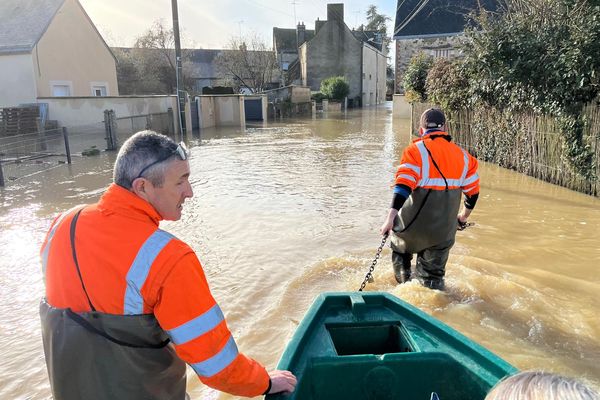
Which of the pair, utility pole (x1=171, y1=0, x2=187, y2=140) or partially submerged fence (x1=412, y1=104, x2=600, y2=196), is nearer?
partially submerged fence (x1=412, y1=104, x2=600, y2=196)

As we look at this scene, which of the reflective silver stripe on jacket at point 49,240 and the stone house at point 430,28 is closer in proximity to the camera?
the reflective silver stripe on jacket at point 49,240

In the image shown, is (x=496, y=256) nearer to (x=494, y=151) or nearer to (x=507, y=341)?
(x=507, y=341)

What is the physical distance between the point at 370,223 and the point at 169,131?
17293mm

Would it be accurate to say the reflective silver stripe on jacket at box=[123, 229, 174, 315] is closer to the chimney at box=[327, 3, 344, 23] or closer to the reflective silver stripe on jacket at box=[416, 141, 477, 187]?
the reflective silver stripe on jacket at box=[416, 141, 477, 187]

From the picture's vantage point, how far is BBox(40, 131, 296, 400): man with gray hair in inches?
69.7

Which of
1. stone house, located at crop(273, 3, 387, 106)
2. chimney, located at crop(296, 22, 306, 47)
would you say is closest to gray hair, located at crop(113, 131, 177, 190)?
stone house, located at crop(273, 3, 387, 106)

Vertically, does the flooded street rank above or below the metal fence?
below

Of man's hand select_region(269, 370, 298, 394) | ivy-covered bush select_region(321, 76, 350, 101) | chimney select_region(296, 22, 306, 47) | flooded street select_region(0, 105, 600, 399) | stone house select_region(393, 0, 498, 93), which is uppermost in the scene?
chimney select_region(296, 22, 306, 47)

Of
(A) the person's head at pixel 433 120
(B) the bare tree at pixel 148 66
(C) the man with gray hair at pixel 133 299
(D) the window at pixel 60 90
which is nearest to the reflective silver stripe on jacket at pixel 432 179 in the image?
(A) the person's head at pixel 433 120

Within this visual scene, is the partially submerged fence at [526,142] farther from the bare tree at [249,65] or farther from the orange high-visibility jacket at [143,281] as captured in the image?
the bare tree at [249,65]

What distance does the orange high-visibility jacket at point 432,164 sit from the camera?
4.37 m

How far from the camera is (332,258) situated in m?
6.38

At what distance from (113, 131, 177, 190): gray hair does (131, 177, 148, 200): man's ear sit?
0.02m

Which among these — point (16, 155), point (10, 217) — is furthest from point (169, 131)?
point (10, 217)
